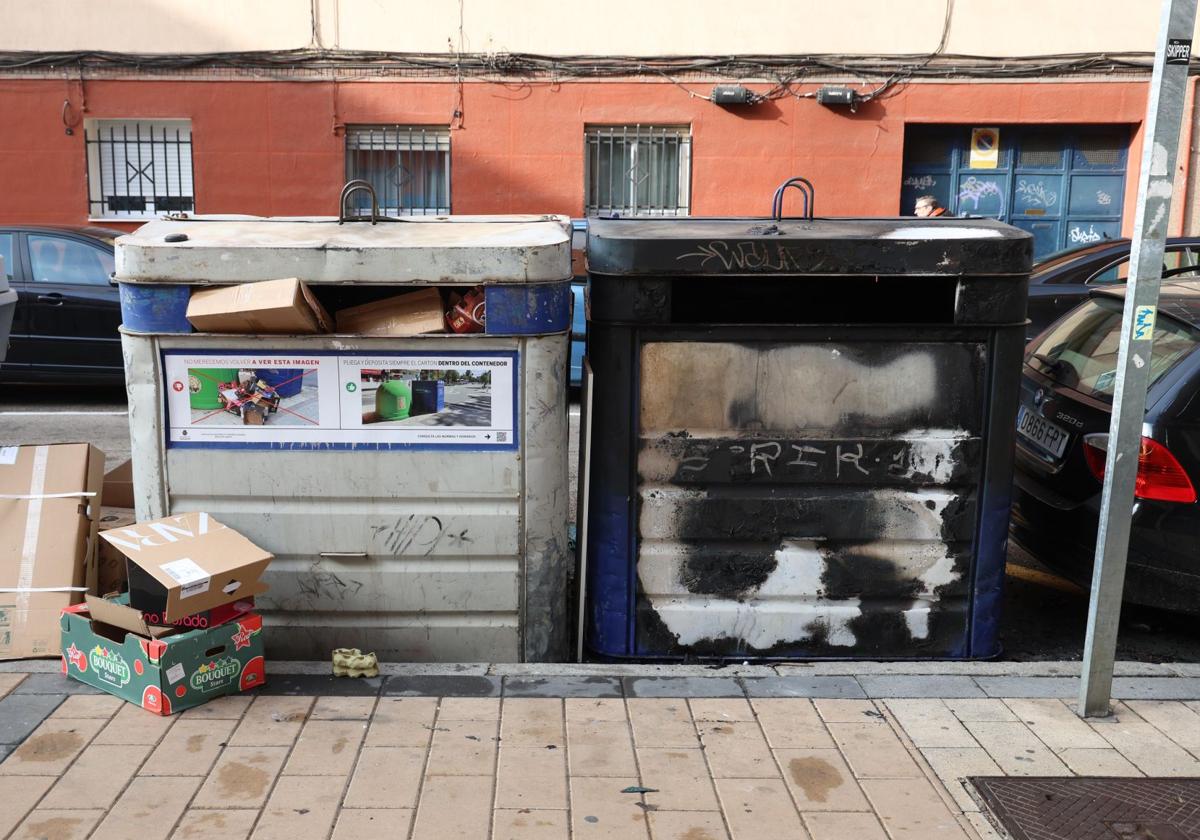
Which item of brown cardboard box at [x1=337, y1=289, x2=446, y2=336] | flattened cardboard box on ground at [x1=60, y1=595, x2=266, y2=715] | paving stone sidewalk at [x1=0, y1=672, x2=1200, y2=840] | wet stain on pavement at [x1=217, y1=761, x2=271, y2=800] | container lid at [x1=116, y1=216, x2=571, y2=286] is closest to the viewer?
paving stone sidewalk at [x1=0, y1=672, x2=1200, y2=840]

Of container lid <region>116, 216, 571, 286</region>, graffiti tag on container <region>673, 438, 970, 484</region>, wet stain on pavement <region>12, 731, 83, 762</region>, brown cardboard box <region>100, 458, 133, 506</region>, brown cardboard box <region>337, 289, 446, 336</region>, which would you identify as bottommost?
wet stain on pavement <region>12, 731, 83, 762</region>

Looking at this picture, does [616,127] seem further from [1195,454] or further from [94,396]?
[1195,454]

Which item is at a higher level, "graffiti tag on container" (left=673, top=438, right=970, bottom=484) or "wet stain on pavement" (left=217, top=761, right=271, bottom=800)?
"graffiti tag on container" (left=673, top=438, right=970, bottom=484)

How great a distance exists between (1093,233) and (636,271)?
12487mm

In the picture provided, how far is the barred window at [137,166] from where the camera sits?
14.5 m

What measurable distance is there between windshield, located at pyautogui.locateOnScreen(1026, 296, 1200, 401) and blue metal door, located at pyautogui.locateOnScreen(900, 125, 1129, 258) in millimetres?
9551

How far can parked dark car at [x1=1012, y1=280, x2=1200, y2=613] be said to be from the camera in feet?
15.5

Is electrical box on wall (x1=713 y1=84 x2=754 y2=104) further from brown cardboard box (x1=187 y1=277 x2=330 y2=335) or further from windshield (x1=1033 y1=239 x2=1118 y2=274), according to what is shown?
brown cardboard box (x1=187 y1=277 x2=330 y2=335)

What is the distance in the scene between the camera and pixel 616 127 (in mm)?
14641

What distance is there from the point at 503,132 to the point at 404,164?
129 centimetres

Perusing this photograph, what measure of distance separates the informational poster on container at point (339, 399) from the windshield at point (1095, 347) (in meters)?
2.66

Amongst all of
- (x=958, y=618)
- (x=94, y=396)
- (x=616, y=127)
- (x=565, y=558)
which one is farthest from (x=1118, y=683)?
(x=616, y=127)

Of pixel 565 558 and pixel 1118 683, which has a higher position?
pixel 565 558

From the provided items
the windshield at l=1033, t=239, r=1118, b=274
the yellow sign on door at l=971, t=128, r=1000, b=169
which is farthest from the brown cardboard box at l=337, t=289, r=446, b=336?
the yellow sign on door at l=971, t=128, r=1000, b=169
